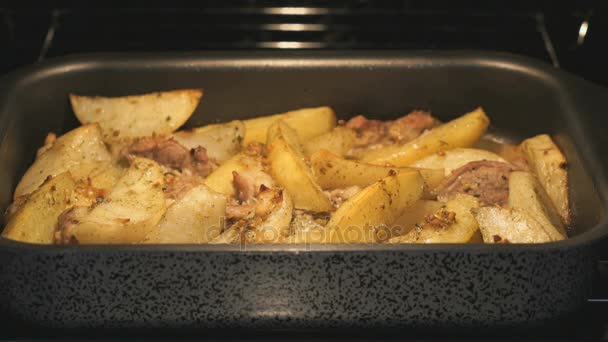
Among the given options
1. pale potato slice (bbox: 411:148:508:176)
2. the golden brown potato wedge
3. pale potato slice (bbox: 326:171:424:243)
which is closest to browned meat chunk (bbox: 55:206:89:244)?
pale potato slice (bbox: 326:171:424:243)

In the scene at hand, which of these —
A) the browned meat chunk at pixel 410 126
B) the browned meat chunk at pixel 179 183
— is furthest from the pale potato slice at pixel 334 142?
the browned meat chunk at pixel 179 183

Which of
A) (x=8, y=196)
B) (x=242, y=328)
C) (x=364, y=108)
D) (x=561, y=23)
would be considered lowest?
(x=242, y=328)

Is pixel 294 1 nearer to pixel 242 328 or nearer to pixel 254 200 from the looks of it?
pixel 254 200

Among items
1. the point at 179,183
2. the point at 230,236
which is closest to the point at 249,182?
the point at 179,183

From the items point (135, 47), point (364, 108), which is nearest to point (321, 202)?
point (364, 108)

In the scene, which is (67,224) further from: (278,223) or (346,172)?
(346,172)

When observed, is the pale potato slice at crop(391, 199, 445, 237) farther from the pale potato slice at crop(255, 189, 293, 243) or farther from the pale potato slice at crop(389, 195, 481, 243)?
the pale potato slice at crop(255, 189, 293, 243)
